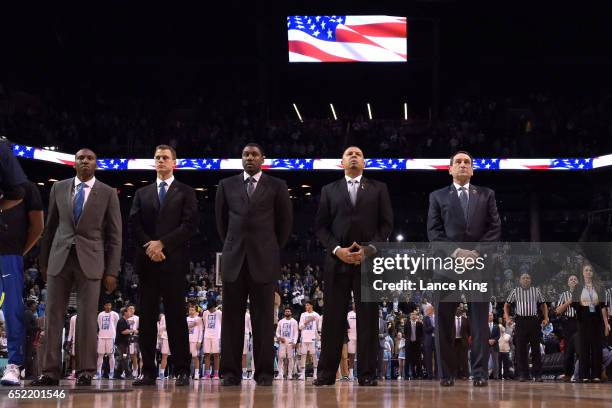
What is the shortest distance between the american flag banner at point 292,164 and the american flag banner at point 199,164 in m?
1.69

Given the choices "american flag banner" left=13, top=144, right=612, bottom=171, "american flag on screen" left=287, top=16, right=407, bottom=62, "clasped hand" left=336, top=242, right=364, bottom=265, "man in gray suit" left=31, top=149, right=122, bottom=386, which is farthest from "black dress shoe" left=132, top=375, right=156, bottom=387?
"american flag on screen" left=287, top=16, right=407, bottom=62

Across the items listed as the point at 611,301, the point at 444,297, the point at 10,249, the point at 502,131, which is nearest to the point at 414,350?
the point at 611,301

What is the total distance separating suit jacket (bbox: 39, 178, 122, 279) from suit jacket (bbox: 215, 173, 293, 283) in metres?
0.77

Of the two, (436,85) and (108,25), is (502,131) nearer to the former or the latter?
(436,85)

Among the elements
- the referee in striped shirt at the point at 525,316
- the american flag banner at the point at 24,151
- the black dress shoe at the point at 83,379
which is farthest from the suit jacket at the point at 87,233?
the american flag banner at the point at 24,151

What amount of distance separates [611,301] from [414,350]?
7242mm

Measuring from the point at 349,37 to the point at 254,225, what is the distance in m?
21.4

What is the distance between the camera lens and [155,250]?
5250mm

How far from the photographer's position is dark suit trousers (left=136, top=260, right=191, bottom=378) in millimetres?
5316

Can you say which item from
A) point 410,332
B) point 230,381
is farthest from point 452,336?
point 410,332

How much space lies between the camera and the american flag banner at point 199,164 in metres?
22.8

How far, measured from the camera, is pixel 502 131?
2377 centimetres

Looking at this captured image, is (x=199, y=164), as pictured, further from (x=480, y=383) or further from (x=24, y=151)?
(x=480, y=383)

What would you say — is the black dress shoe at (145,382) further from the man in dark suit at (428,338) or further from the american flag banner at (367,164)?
the american flag banner at (367,164)
